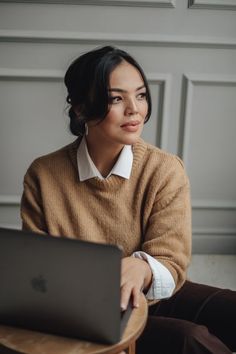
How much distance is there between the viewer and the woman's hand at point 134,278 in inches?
33.0

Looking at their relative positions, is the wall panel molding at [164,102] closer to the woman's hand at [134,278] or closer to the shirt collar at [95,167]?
the shirt collar at [95,167]

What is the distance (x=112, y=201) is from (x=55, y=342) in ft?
1.34

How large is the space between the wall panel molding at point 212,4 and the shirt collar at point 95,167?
0.82m

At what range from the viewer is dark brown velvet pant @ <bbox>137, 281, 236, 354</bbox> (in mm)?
928

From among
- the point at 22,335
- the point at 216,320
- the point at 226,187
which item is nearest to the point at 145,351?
the point at 216,320

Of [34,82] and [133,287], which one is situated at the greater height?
[34,82]

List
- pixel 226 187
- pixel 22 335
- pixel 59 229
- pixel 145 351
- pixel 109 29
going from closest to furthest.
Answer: pixel 22 335 → pixel 145 351 → pixel 59 229 → pixel 109 29 → pixel 226 187

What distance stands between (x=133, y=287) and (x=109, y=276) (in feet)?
0.66

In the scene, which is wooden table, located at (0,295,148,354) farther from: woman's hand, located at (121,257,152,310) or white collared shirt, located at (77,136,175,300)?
white collared shirt, located at (77,136,175,300)

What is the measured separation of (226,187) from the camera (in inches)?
76.8

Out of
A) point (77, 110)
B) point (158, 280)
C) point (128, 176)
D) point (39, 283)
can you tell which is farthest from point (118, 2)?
point (39, 283)

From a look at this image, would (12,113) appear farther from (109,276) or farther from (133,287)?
(109,276)

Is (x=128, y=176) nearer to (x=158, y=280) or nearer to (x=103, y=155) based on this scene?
(x=103, y=155)

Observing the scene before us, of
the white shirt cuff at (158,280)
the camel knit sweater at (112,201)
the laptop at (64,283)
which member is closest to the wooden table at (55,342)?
the laptop at (64,283)
